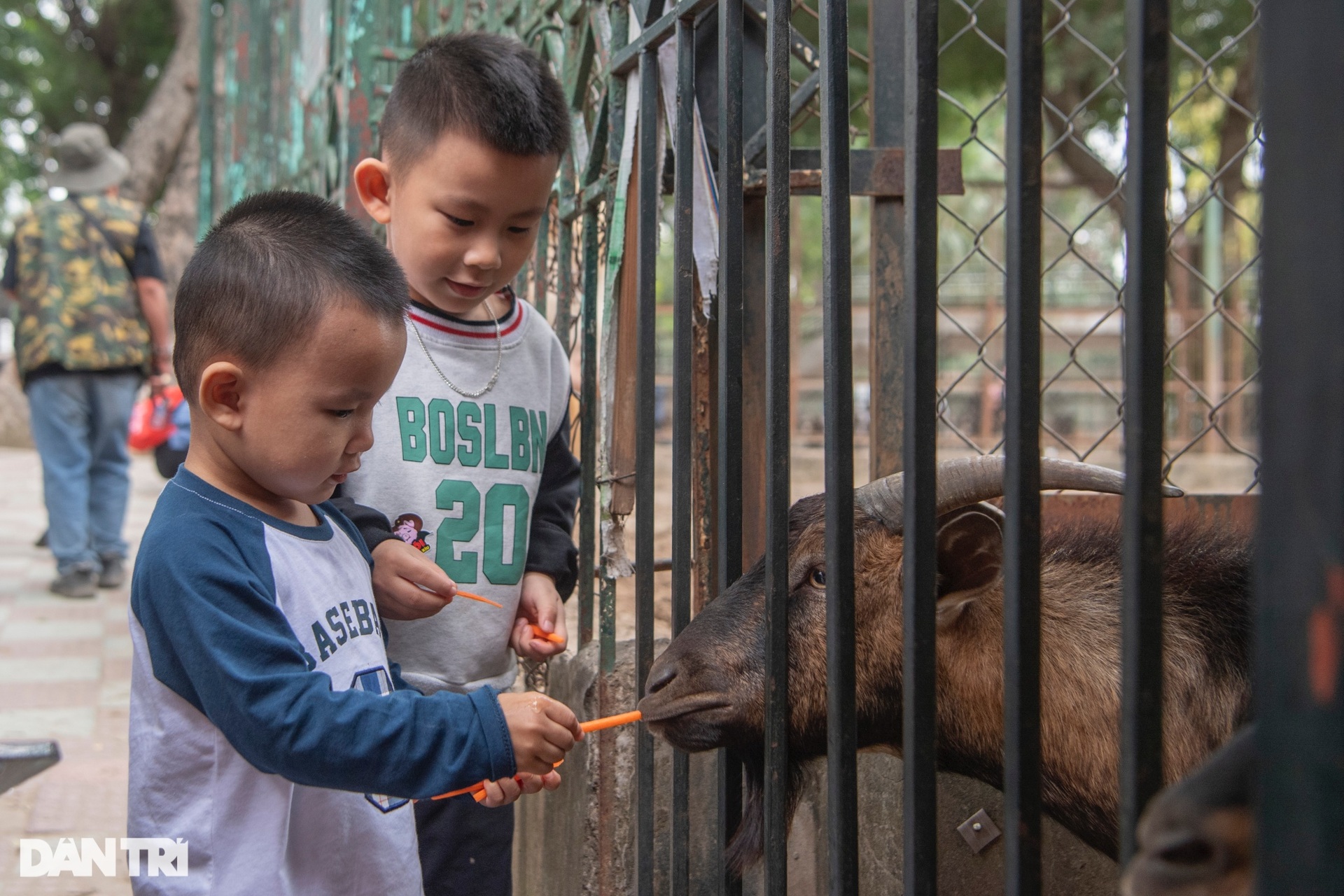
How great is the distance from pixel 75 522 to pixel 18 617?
679 mm

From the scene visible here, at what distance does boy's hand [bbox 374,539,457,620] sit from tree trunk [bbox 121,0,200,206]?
1750 centimetres

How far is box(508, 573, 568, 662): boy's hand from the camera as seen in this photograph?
90.0 inches

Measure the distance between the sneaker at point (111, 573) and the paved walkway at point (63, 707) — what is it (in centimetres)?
8

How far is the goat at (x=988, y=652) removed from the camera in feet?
7.08

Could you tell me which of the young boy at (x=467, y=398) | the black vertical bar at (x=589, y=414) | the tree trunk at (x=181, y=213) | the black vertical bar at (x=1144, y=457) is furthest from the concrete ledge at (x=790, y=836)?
the tree trunk at (x=181, y=213)

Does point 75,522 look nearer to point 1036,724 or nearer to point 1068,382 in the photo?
point 1036,724

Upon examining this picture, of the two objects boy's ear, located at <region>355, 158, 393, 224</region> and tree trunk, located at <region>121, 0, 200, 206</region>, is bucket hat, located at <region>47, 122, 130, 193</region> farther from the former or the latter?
tree trunk, located at <region>121, 0, 200, 206</region>

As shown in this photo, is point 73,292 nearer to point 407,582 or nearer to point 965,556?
point 407,582

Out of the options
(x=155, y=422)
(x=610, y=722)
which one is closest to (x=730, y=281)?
(x=610, y=722)

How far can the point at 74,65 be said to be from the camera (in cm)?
2058

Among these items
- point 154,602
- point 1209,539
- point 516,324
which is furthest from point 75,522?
point 1209,539

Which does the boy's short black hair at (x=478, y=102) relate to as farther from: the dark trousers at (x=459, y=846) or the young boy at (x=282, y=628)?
the dark trousers at (x=459, y=846)

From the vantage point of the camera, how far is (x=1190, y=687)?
2.19 metres

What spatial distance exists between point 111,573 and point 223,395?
237 inches
